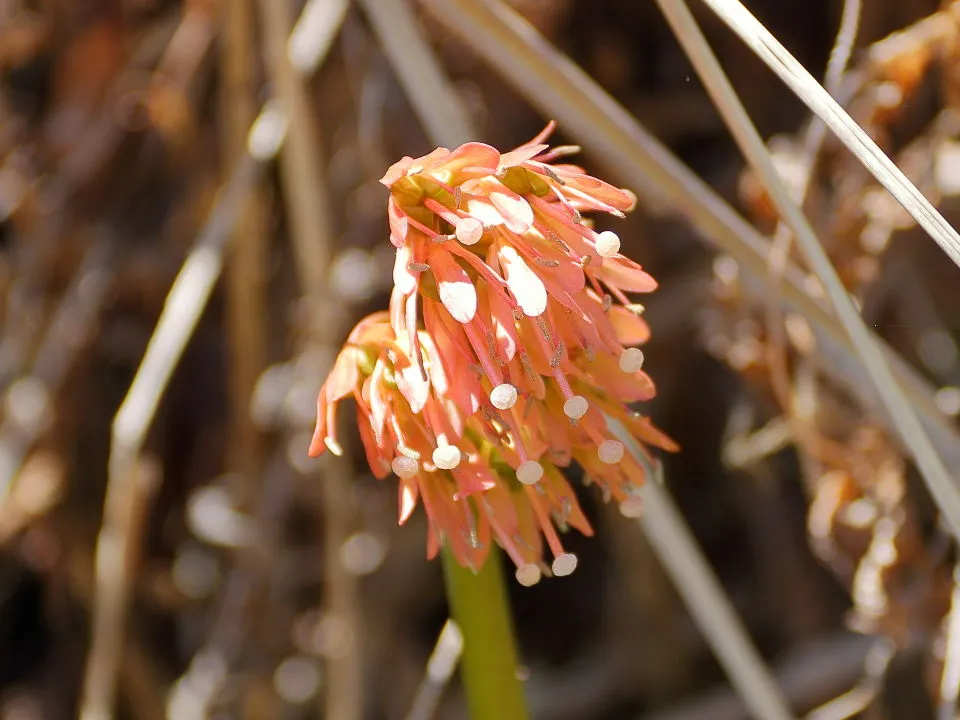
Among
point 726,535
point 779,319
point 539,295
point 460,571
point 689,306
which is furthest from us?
point 726,535

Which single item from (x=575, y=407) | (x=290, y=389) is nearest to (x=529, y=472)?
(x=575, y=407)

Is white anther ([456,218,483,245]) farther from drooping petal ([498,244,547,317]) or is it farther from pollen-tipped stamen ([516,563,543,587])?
pollen-tipped stamen ([516,563,543,587])

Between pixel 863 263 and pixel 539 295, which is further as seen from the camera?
pixel 863 263

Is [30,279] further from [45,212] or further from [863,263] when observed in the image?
[863,263]

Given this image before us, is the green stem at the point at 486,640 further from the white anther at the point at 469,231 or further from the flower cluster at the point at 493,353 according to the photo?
the white anther at the point at 469,231

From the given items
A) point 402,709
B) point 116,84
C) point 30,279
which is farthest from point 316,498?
point 116,84

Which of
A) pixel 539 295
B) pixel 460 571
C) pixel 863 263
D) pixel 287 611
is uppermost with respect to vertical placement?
pixel 539 295
